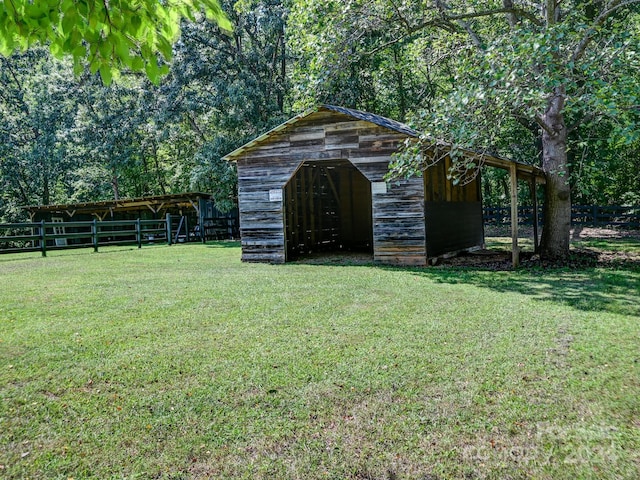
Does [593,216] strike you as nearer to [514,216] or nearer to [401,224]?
[514,216]

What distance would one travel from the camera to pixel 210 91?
22.2 metres

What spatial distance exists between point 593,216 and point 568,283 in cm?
1517

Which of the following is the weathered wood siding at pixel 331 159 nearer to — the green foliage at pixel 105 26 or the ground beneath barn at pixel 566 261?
the ground beneath barn at pixel 566 261

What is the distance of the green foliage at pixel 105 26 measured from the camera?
246 centimetres

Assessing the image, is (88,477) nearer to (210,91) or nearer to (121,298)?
(121,298)

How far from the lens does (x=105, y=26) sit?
2.66m

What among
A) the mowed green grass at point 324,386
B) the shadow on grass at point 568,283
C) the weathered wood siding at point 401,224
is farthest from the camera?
the weathered wood siding at point 401,224

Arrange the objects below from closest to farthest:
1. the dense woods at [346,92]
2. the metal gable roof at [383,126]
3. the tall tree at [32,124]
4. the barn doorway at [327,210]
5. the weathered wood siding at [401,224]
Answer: the dense woods at [346,92] → the metal gable roof at [383,126] → the weathered wood siding at [401,224] → the barn doorway at [327,210] → the tall tree at [32,124]

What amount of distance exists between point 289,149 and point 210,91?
1147 centimetres

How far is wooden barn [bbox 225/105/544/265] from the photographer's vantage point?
37.6 feet

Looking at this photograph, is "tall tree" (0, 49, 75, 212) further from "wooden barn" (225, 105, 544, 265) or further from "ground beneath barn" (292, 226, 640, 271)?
"ground beneath barn" (292, 226, 640, 271)

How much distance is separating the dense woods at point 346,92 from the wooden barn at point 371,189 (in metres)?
0.82

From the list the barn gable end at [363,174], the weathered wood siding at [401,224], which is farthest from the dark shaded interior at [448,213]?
the weathered wood siding at [401,224]

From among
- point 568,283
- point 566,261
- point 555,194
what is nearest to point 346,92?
point 555,194
